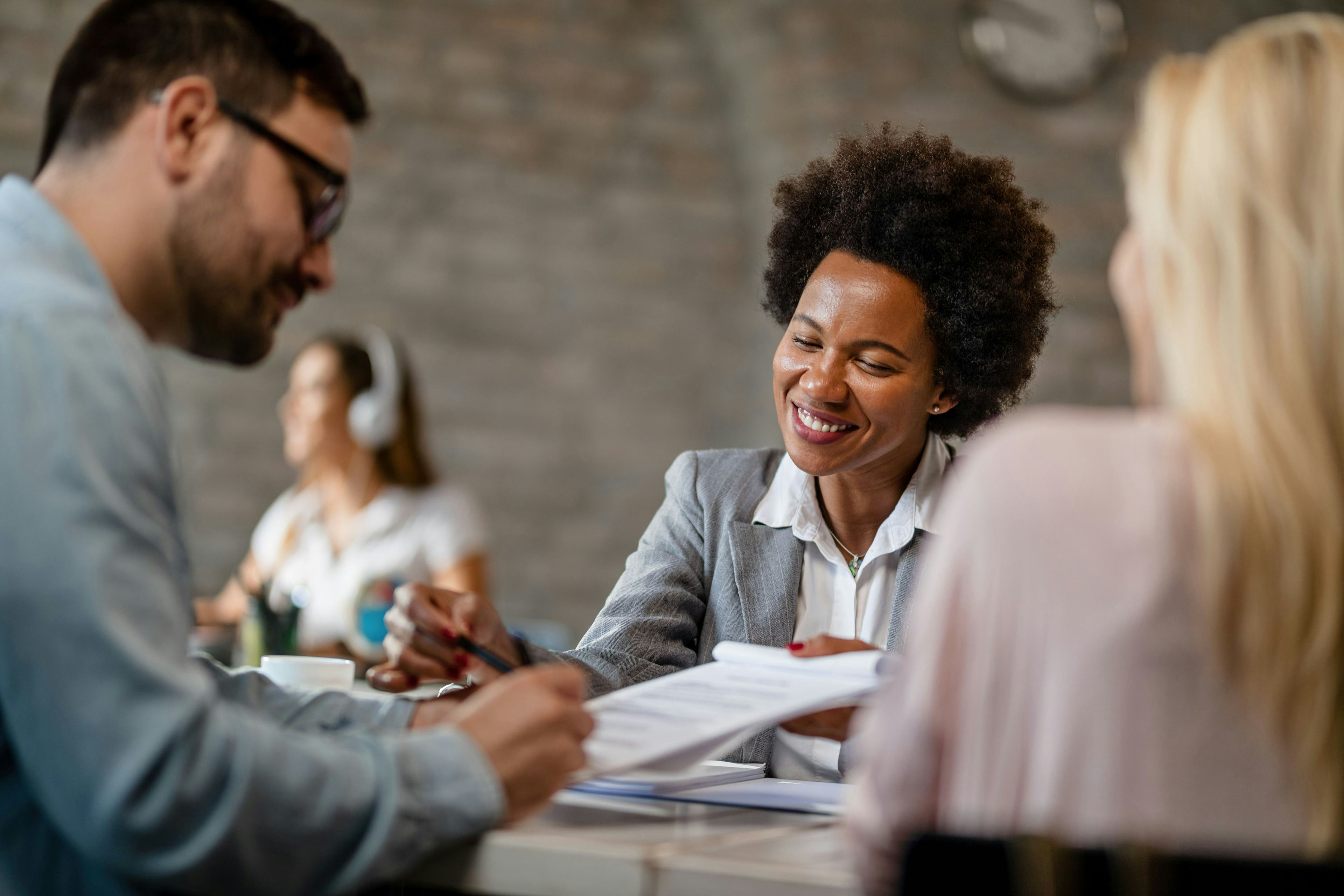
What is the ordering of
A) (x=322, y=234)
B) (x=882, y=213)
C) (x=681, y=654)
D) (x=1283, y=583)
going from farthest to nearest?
(x=882, y=213) → (x=681, y=654) → (x=322, y=234) → (x=1283, y=583)

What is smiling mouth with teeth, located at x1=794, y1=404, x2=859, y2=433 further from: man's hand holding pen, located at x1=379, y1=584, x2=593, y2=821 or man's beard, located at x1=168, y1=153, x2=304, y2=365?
man's beard, located at x1=168, y1=153, x2=304, y2=365

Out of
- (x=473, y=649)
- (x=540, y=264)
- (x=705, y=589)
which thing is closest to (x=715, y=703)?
(x=473, y=649)

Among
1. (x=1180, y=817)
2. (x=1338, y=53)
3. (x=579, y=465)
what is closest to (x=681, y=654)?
(x=1180, y=817)

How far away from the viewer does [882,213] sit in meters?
1.96

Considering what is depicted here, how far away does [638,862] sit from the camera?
2.99 ft

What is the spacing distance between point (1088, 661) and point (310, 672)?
121 centimetres

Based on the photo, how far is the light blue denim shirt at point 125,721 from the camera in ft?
2.70

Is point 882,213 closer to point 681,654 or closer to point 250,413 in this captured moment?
point 681,654

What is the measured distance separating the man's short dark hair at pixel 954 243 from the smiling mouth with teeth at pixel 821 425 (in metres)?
0.21

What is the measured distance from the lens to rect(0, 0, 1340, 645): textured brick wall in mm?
4637

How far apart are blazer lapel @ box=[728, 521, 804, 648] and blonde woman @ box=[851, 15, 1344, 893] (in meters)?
0.96

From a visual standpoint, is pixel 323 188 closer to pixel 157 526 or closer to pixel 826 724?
pixel 157 526

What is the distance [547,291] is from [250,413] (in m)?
1.23

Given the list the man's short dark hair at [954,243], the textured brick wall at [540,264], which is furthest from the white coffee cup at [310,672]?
the textured brick wall at [540,264]
